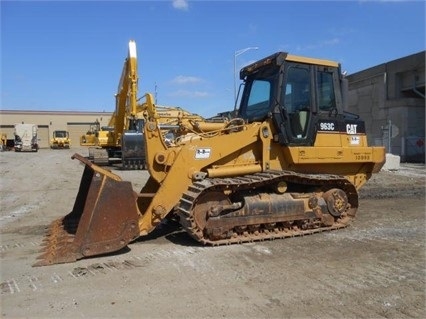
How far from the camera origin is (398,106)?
30562 mm

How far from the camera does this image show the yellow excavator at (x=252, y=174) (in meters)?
6.34

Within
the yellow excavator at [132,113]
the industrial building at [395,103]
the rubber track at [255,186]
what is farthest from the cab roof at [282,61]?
the industrial building at [395,103]

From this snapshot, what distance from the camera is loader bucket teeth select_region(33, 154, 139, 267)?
19.9 ft

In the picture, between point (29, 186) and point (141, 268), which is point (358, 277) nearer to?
point (141, 268)

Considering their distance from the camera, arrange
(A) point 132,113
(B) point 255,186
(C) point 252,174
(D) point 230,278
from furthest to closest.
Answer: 1. (A) point 132,113
2. (C) point 252,174
3. (B) point 255,186
4. (D) point 230,278

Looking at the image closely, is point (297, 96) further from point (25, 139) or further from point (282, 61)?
point (25, 139)

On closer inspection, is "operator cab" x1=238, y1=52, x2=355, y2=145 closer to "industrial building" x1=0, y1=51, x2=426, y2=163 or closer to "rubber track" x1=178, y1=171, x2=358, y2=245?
"rubber track" x1=178, y1=171, x2=358, y2=245

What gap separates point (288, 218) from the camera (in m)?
7.40

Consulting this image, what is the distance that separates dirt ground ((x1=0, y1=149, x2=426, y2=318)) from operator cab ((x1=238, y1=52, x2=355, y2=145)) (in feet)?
5.97

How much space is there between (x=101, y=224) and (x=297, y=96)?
396 centimetres

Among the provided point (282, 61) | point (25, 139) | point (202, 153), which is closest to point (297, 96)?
point (282, 61)

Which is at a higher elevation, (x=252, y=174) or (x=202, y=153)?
(x=202, y=153)

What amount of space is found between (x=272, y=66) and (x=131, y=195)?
337 cm

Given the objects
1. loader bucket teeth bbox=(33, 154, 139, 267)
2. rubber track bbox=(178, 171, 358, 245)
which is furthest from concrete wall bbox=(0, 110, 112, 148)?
loader bucket teeth bbox=(33, 154, 139, 267)
